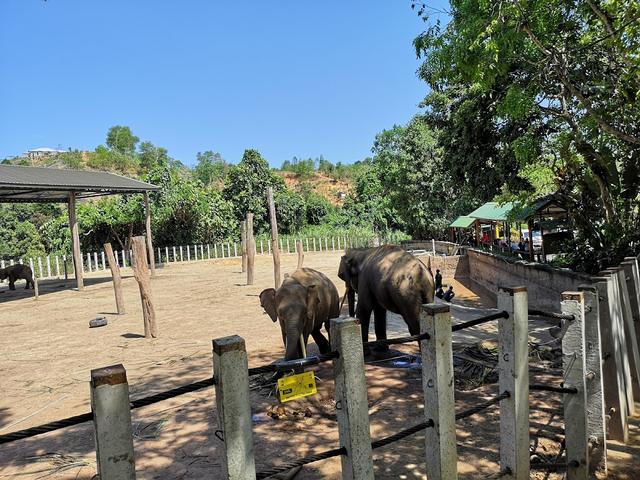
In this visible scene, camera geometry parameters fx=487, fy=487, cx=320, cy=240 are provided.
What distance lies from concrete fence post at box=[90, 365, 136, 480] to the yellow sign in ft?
2.27

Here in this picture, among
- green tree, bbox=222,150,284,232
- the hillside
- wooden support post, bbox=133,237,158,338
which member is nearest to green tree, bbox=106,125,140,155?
the hillside

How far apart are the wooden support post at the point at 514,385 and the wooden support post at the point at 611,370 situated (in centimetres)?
98

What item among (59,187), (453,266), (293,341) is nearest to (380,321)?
(293,341)

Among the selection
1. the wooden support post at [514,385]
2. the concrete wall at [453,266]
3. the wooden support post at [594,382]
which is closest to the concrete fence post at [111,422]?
the wooden support post at [514,385]

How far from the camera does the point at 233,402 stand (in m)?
1.95

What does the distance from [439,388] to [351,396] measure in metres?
0.54

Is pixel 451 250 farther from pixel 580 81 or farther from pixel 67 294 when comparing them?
pixel 67 294

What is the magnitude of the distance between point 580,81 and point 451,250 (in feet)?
51.0

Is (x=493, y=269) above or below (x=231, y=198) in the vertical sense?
below

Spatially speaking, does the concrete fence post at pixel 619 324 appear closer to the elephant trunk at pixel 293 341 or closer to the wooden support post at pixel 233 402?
the wooden support post at pixel 233 402

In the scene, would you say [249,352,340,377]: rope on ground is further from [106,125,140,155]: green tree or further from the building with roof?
[106,125,140,155]: green tree

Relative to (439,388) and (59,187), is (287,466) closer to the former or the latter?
(439,388)

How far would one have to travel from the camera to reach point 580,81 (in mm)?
9805

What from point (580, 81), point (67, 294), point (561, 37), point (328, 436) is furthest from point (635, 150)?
point (67, 294)
